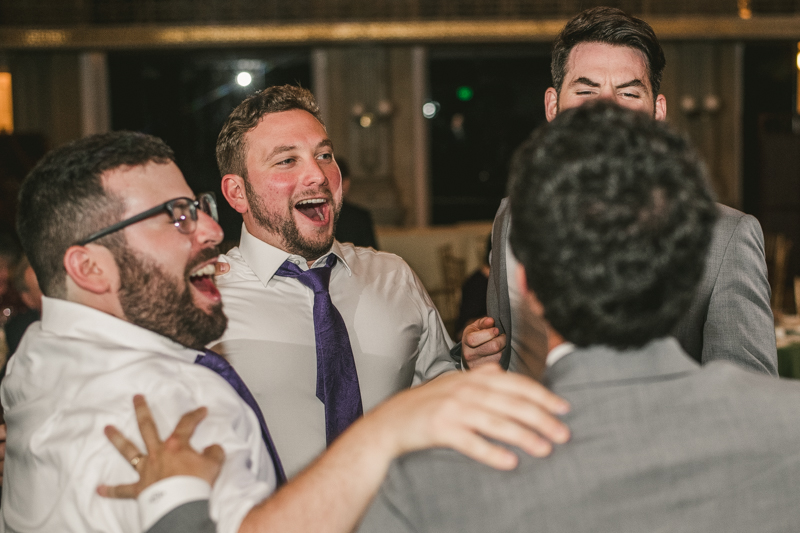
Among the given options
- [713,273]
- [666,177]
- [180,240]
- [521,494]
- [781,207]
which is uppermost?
[666,177]

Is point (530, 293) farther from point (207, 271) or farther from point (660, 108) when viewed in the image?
point (660, 108)

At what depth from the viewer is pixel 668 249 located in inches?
31.5

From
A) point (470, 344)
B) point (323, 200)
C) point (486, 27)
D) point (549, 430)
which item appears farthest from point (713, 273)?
point (486, 27)

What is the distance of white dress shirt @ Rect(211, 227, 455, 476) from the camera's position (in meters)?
1.64

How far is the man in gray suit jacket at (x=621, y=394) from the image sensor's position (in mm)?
788

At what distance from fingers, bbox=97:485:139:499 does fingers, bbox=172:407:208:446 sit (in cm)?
9

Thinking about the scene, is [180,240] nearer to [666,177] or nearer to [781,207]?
[666,177]

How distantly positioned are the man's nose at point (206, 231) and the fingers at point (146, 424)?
13.9 inches

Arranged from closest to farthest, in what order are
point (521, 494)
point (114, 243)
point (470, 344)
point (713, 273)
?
point (521, 494) → point (114, 243) → point (713, 273) → point (470, 344)

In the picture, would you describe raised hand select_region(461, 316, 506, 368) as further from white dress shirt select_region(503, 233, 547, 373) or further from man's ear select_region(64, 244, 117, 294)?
man's ear select_region(64, 244, 117, 294)

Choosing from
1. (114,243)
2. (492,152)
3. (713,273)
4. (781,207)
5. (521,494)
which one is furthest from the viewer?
(492,152)

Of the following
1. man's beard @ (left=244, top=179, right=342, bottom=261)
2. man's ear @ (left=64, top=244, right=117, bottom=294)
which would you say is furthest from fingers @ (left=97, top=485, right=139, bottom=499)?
man's beard @ (left=244, top=179, right=342, bottom=261)

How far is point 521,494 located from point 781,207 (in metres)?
10.3

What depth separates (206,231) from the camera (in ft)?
4.23
